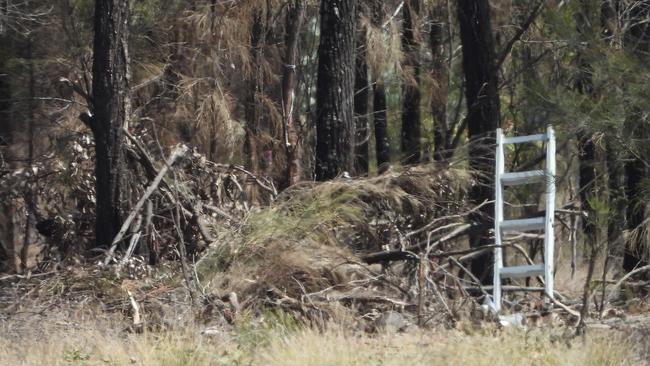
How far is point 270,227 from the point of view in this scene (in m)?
10.2

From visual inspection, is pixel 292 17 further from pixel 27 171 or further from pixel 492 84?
pixel 27 171

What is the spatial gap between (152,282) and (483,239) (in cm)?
368

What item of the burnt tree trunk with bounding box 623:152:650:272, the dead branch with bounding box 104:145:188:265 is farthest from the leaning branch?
the dead branch with bounding box 104:145:188:265

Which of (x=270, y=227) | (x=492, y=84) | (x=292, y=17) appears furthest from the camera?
(x=292, y=17)

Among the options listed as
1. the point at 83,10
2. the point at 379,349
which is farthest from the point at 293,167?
the point at 379,349

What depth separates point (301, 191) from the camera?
1088 centimetres

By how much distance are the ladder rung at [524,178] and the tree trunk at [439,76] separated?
6.26 meters

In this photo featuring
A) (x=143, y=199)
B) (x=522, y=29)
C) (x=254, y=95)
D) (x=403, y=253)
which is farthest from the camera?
(x=254, y=95)

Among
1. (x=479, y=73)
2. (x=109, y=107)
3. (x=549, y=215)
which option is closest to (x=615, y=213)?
(x=549, y=215)

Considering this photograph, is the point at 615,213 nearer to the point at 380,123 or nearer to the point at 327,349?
the point at 327,349

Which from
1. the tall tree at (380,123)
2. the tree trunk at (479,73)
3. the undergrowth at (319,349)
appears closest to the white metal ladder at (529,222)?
the tree trunk at (479,73)

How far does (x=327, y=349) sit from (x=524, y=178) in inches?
146

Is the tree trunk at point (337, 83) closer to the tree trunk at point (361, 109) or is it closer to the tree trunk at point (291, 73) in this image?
the tree trunk at point (291, 73)

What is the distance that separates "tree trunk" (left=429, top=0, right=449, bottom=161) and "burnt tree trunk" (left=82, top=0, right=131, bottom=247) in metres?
6.70
